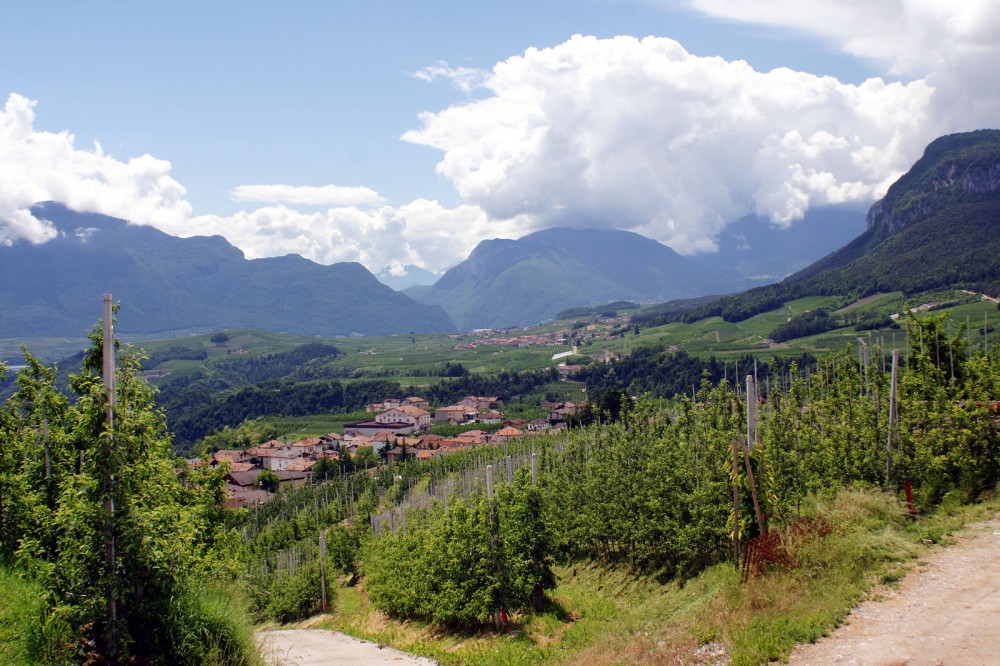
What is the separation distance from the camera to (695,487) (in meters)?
22.3

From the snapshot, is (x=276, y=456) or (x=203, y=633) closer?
(x=203, y=633)

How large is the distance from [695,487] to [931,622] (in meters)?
12.4

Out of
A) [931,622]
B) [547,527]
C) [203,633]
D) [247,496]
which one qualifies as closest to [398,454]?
[247,496]

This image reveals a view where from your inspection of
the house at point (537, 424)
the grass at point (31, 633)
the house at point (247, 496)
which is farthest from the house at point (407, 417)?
the grass at point (31, 633)

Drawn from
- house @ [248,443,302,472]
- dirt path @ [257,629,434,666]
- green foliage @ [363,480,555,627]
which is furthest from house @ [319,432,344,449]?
dirt path @ [257,629,434,666]

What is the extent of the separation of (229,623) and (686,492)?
16049 mm

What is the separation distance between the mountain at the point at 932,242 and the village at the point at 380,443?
6672 cm

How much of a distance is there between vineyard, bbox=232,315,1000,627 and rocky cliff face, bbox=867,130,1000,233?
16957 cm

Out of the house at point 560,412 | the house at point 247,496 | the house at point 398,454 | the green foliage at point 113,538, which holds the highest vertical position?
the green foliage at point 113,538

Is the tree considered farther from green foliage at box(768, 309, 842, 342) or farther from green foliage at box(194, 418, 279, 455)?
green foliage at box(768, 309, 842, 342)

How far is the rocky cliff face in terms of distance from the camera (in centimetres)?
16625

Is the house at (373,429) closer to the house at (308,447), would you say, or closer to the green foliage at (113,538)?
the house at (308,447)

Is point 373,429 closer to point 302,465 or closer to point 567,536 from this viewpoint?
point 302,465

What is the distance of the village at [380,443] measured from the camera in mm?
72812
